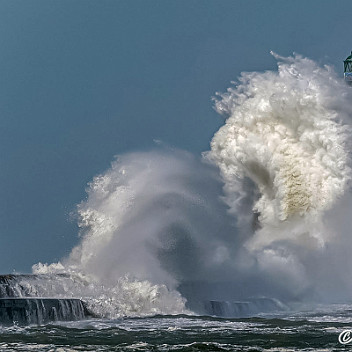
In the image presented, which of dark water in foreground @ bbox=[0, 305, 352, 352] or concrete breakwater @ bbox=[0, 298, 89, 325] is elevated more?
concrete breakwater @ bbox=[0, 298, 89, 325]

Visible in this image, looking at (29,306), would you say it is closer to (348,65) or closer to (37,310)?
(37,310)

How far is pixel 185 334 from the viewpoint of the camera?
34.7m

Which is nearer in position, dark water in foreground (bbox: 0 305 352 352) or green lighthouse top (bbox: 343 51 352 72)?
dark water in foreground (bbox: 0 305 352 352)

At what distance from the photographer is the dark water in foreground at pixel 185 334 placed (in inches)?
1192

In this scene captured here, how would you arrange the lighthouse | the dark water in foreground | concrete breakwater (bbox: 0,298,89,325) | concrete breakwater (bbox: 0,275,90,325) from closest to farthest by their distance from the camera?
1. the dark water in foreground
2. concrete breakwater (bbox: 0,298,89,325)
3. concrete breakwater (bbox: 0,275,90,325)
4. the lighthouse

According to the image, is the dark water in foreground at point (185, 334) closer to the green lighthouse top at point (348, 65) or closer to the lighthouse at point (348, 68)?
the lighthouse at point (348, 68)

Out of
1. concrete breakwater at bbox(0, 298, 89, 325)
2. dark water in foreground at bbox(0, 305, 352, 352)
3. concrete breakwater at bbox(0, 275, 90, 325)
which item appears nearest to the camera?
dark water in foreground at bbox(0, 305, 352, 352)

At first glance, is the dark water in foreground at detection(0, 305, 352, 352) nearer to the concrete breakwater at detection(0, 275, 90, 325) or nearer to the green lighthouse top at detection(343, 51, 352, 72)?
the concrete breakwater at detection(0, 275, 90, 325)

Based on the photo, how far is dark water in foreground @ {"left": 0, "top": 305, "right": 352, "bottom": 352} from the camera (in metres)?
30.3

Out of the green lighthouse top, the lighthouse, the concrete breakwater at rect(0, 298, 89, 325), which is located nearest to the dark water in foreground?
the concrete breakwater at rect(0, 298, 89, 325)

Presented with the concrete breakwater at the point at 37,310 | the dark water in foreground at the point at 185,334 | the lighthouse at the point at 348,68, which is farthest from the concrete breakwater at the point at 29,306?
the lighthouse at the point at 348,68

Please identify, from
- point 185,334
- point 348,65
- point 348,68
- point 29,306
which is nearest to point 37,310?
point 29,306

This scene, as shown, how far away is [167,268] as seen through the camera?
175ft

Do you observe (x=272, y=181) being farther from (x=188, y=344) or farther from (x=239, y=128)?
(x=188, y=344)
